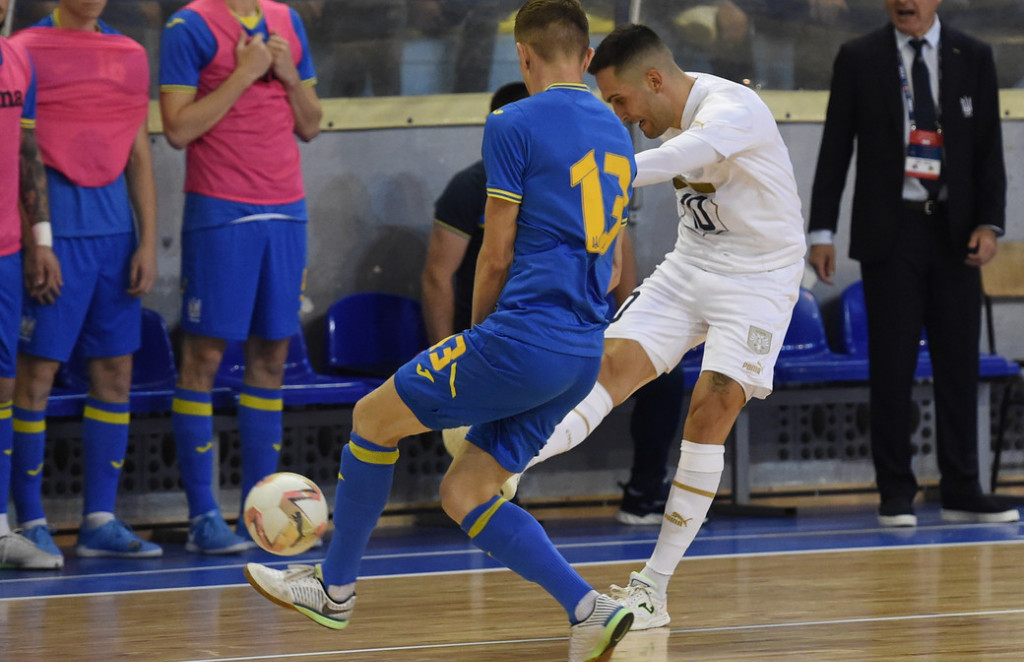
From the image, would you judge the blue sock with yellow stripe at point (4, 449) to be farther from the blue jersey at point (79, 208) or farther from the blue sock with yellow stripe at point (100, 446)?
the blue jersey at point (79, 208)

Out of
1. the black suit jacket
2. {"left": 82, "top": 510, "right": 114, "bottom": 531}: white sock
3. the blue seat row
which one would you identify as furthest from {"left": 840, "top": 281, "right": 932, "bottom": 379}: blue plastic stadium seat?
{"left": 82, "top": 510, "right": 114, "bottom": 531}: white sock

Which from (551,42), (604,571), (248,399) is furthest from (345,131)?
(551,42)

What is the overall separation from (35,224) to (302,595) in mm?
2540

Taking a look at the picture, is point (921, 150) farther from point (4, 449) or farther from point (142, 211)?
point (4, 449)

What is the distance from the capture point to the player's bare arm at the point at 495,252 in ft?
10.8

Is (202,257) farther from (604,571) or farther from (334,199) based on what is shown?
(604,571)

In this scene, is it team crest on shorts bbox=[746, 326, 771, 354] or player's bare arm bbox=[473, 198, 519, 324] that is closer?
player's bare arm bbox=[473, 198, 519, 324]

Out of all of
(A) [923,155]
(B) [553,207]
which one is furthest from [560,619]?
(A) [923,155]

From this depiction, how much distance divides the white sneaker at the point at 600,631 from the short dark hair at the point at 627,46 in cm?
180

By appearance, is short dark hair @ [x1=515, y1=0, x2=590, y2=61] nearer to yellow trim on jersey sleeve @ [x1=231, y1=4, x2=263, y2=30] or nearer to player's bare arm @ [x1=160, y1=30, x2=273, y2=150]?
player's bare arm @ [x1=160, y1=30, x2=273, y2=150]

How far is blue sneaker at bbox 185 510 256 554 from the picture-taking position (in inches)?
219

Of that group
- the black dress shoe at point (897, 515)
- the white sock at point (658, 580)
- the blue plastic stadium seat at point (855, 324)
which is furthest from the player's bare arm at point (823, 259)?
the white sock at point (658, 580)

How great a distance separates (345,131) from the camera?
713cm

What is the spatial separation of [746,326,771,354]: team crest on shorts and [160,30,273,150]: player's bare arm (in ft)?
8.15
